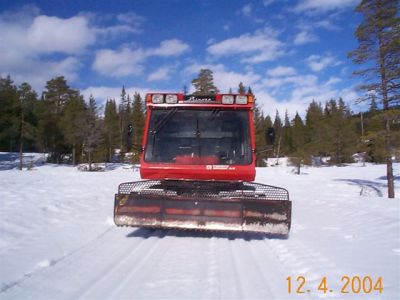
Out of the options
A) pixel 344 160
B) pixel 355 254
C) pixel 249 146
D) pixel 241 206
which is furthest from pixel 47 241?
pixel 344 160

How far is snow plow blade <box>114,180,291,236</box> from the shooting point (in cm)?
622

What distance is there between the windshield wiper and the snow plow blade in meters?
1.51

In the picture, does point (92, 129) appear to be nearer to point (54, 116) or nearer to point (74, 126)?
point (74, 126)

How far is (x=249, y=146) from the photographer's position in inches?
293

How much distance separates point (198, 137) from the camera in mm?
7539

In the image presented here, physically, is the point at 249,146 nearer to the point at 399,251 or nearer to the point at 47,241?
the point at 399,251

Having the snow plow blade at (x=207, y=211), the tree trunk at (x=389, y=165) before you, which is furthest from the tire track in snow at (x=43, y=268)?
the tree trunk at (x=389, y=165)

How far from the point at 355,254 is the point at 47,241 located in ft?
17.4

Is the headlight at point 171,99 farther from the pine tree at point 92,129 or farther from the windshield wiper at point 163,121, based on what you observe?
the pine tree at point 92,129

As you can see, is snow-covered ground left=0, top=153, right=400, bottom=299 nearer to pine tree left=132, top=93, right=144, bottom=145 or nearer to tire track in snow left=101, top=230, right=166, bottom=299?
tire track in snow left=101, top=230, right=166, bottom=299

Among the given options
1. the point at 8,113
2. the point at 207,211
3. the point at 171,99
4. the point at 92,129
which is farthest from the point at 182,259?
the point at 92,129

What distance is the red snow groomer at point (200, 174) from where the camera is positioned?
626 centimetres
